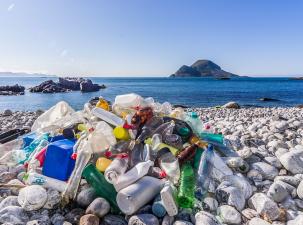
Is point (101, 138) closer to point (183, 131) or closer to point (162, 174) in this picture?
point (162, 174)

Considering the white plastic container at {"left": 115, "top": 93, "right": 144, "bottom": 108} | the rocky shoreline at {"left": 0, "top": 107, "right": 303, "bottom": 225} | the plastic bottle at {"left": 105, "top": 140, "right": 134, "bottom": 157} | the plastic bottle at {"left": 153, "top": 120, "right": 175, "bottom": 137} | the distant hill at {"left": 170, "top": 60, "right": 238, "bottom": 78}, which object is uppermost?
the distant hill at {"left": 170, "top": 60, "right": 238, "bottom": 78}

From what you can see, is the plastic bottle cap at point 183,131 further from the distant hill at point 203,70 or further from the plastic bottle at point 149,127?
the distant hill at point 203,70

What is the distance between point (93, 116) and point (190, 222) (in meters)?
2.20

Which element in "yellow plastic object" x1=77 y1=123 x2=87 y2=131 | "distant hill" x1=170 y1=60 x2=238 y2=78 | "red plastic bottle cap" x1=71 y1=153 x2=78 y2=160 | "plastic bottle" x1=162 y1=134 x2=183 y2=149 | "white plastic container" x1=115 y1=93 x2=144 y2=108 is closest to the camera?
"red plastic bottle cap" x1=71 y1=153 x2=78 y2=160

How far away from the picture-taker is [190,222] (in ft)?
8.66

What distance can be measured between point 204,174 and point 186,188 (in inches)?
14.8

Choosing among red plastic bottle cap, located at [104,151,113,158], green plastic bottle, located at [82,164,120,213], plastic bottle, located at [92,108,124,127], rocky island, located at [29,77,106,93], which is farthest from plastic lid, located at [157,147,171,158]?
rocky island, located at [29,77,106,93]

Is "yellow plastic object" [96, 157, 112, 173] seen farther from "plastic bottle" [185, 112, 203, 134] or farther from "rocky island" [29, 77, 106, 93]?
"rocky island" [29, 77, 106, 93]

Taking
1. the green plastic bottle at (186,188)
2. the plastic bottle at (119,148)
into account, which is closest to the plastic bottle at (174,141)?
the green plastic bottle at (186,188)

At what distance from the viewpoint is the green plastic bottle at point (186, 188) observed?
2.85 meters

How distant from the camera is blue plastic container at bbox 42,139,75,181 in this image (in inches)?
125

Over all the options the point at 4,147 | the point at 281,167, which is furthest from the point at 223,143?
the point at 4,147

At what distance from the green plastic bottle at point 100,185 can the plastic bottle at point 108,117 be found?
0.99 metres

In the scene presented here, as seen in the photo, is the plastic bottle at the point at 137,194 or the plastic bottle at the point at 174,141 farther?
the plastic bottle at the point at 174,141
